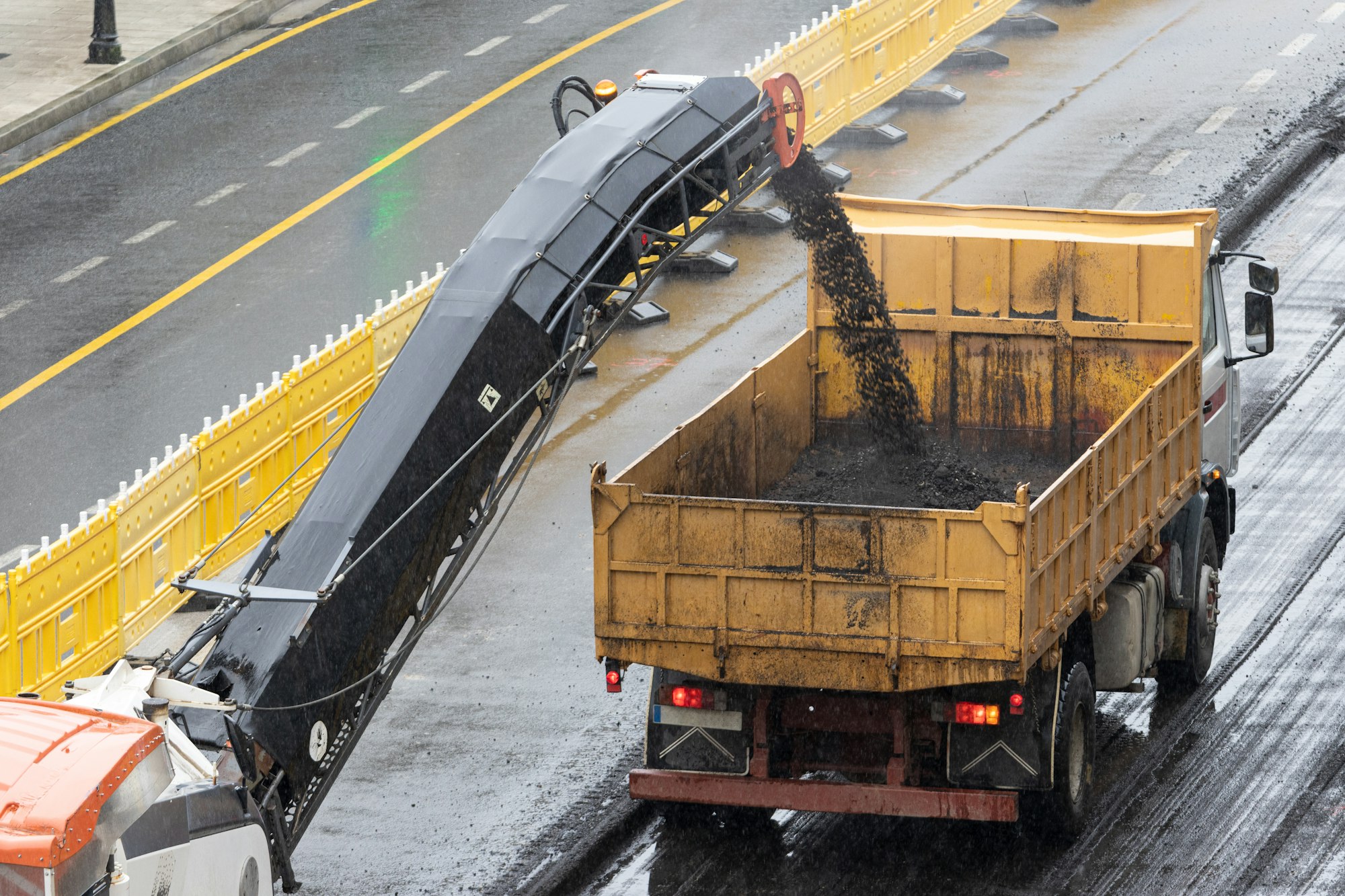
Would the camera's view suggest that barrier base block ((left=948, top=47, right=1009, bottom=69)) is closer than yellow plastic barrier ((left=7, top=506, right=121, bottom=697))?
No

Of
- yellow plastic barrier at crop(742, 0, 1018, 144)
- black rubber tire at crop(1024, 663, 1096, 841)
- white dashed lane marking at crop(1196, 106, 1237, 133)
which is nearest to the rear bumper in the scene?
black rubber tire at crop(1024, 663, 1096, 841)

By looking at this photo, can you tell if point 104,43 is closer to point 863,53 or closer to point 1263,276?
point 863,53

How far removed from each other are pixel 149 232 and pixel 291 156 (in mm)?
2580

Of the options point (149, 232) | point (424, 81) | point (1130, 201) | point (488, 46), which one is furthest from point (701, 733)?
point (488, 46)

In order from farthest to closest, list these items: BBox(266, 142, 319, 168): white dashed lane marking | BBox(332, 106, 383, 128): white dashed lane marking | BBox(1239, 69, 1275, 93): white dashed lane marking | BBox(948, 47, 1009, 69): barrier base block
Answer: BBox(948, 47, 1009, 69): barrier base block → BBox(1239, 69, 1275, 93): white dashed lane marking → BBox(332, 106, 383, 128): white dashed lane marking → BBox(266, 142, 319, 168): white dashed lane marking

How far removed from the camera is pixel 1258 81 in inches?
1110

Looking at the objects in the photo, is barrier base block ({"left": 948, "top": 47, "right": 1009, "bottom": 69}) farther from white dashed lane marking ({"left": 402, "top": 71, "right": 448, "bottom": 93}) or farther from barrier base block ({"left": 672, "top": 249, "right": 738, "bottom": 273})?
barrier base block ({"left": 672, "top": 249, "right": 738, "bottom": 273})

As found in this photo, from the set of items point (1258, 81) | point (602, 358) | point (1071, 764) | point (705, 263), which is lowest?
point (602, 358)

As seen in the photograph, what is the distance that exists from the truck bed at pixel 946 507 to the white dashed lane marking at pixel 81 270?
1051cm

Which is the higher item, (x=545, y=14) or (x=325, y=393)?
(x=545, y=14)

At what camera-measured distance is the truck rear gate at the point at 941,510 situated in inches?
442

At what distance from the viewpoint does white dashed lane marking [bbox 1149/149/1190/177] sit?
81.5 feet

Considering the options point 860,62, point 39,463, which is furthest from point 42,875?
point 860,62

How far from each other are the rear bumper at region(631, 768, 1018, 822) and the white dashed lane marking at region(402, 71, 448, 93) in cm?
1760
